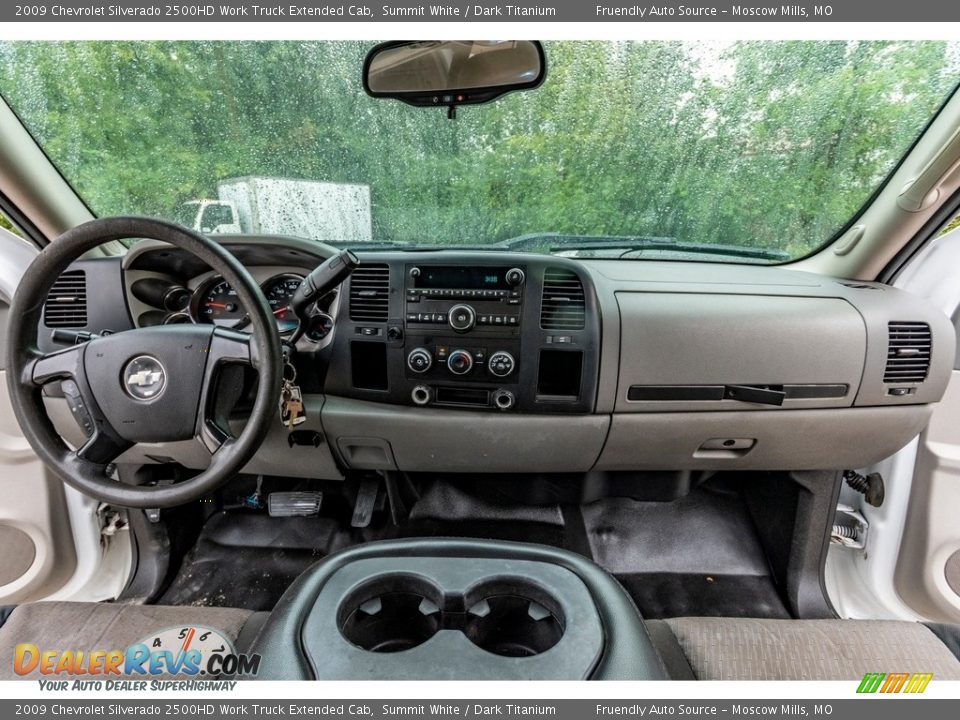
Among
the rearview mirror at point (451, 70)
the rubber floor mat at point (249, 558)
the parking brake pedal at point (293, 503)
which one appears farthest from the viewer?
the parking brake pedal at point (293, 503)

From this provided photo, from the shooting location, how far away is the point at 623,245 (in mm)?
2139

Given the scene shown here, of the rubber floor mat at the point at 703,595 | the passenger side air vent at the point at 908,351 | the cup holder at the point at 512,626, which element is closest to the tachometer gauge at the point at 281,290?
the cup holder at the point at 512,626

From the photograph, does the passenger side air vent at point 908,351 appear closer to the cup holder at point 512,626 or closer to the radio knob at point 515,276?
the radio knob at point 515,276

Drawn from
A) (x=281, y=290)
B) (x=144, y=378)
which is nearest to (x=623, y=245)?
(x=281, y=290)

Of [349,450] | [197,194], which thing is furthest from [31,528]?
[197,194]

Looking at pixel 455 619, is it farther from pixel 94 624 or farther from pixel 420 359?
pixel 94 624

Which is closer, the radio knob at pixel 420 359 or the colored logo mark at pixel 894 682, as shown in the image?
the colored logo mark at pixel 894 682

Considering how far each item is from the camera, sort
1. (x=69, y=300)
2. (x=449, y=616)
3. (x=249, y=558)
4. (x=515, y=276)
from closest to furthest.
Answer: (x=449, y=616)
(x=515, y=276)
(x=69, y=300)
(x=249, y=558)

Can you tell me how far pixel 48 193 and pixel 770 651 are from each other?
9.62 feet

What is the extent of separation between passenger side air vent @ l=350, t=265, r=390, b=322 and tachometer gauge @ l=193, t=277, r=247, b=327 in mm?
480

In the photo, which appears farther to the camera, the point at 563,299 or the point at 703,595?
the point at 703,595

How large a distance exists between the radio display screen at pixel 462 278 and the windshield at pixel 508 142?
36cm

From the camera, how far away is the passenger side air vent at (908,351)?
180 cm

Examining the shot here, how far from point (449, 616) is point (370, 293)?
3.79ft
